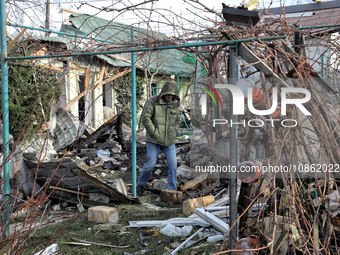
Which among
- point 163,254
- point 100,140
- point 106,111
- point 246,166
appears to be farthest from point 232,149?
point 106,111

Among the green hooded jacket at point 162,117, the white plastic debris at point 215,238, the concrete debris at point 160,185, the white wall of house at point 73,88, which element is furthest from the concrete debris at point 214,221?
the white wall of house at point 73,88

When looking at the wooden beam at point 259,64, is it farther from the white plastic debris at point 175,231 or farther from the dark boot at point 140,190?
the dark boot at point 140,190

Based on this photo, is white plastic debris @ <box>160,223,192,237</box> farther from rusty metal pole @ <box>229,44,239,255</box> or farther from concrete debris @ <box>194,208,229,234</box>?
rusty metal pole @ <box>229,44,239,255</box>

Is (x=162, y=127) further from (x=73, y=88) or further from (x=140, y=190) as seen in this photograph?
(x=73, y=88)

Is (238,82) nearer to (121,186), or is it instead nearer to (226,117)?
(226,117)

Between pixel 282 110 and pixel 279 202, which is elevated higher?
pixel 282 110

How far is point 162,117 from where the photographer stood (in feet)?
20.7

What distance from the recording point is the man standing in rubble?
6.22m

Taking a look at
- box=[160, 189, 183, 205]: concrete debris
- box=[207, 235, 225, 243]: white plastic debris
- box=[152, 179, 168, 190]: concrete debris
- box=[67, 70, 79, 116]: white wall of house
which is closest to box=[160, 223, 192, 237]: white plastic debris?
box=[207, 235, 225, 243]: white plastic debris

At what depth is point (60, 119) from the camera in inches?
434

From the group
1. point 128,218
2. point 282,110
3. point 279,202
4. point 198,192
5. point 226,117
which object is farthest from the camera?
point 198,192

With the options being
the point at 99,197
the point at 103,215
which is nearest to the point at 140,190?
the point at 99,197

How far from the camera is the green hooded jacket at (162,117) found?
621 centimetres

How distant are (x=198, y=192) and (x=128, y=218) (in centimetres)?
202
